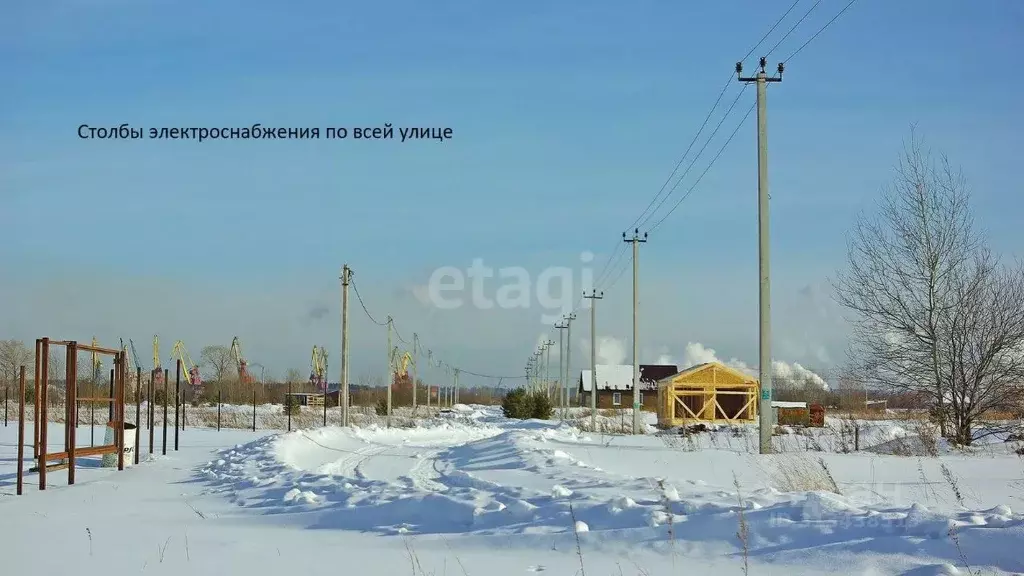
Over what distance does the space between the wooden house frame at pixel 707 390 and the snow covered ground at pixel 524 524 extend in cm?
3392

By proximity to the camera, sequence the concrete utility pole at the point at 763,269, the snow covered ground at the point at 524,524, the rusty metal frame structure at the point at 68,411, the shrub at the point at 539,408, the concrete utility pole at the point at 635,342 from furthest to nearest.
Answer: the shrub at the point at 539,408 < the concrete utility pole at the point at 635,342 < the concrete utility pole at the point at 763,269 < the rusty metal frame structure at the point at 68,411 < the snow covered ground at the point at 524,524

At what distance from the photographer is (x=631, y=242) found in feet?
145

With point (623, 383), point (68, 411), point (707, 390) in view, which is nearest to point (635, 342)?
point (707, 390)

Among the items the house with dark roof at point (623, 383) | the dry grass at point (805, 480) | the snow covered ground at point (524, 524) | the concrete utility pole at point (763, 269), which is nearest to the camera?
the snow covered ground at point (524, 524)

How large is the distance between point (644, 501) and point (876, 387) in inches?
853

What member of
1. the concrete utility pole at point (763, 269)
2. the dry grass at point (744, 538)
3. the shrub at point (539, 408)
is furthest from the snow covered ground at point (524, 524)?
the shrub at point (539, 408)

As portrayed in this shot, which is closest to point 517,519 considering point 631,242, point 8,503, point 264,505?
point 264,505

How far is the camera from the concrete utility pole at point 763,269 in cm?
2061

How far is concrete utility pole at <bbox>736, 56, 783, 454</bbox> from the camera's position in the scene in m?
20.6

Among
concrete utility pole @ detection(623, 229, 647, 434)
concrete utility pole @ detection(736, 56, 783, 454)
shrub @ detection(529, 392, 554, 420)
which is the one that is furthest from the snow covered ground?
shrub @ detection(529, 392, 554, 420)

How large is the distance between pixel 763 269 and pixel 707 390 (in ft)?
107

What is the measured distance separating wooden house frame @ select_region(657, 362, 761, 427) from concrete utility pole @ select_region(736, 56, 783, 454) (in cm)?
2984

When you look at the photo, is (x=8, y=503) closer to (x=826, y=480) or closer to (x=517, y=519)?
(x=517, y=519)

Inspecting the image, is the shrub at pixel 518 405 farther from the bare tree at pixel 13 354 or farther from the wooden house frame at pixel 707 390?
the bare tree at pixel 13 354
